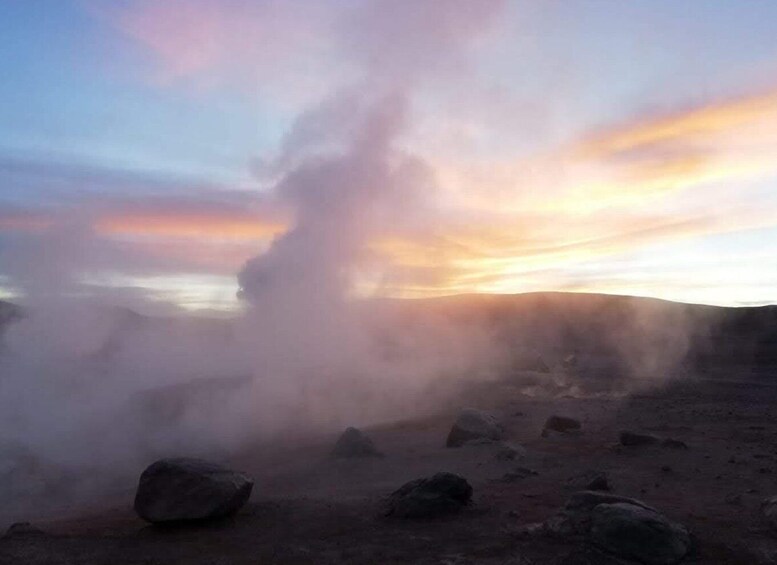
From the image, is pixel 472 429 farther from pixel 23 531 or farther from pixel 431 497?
pixel 23 531

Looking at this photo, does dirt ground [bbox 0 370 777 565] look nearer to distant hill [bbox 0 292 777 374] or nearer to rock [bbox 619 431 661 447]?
rock [bbox 619 431 661 447]

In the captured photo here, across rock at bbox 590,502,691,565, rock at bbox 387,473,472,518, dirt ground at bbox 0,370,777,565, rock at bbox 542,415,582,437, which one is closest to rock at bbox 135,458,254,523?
dirt ground at bbox 0,370,777,565

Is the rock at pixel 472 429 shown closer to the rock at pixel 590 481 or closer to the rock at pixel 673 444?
the rock at pixel 673 444

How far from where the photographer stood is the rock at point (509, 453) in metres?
13.9

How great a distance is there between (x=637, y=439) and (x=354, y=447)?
5734 mm

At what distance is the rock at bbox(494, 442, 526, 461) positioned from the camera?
45.5 feet

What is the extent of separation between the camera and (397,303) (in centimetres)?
2878

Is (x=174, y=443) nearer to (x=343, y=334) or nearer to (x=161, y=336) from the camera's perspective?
(x=343, y=334)

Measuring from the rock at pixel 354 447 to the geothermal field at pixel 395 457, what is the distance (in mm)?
36

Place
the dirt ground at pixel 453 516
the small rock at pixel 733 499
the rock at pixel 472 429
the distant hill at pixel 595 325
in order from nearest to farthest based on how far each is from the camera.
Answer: the dirt ground at pixel 453 516 < the small rock at pixel 733 499 < the rock at pixel 472 429 < the distant hill at pixel 595 325

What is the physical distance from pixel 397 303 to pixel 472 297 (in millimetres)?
44533

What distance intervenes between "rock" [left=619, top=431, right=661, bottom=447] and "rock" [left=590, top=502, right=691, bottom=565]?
5.75 meters

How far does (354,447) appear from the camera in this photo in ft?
49.1

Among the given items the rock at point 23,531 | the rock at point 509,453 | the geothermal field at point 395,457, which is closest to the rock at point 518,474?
the geothermal field at point 395,457
